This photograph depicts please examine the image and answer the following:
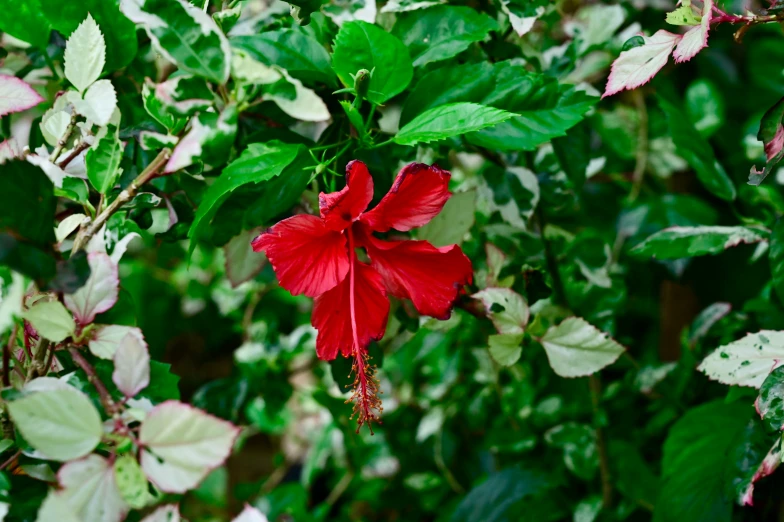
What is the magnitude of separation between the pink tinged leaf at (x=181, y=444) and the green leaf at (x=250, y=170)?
5.0 inches

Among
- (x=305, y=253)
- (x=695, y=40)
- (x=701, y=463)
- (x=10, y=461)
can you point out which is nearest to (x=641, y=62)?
(x=695, y=40)

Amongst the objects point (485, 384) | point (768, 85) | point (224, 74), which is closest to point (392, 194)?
point (224, 74)

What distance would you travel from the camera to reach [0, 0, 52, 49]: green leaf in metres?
0.53

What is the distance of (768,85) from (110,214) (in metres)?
1.17

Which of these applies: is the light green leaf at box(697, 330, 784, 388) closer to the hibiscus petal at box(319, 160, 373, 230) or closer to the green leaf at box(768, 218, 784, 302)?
the green leaf at box(768, 218, 784, 302)

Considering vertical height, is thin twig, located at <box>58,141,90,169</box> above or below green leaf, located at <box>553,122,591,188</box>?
above

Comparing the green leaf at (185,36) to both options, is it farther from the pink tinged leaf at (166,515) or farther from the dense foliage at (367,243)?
the pink tinged leaf at (166,515)

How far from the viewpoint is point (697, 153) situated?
2.30ft

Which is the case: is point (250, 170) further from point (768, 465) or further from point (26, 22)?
point (768, 465)

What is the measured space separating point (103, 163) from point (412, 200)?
8.3 inches

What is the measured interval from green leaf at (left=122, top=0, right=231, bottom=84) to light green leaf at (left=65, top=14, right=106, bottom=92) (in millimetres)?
79

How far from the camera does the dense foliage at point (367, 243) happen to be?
0.42m

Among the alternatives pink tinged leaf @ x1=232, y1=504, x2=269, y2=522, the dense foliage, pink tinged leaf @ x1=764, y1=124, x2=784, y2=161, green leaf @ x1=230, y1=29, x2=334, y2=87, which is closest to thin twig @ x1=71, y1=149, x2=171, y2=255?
the dense foliage

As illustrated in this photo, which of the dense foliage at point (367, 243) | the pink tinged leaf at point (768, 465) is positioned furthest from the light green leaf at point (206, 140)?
the pink tinged leaf at point (768, 465)
